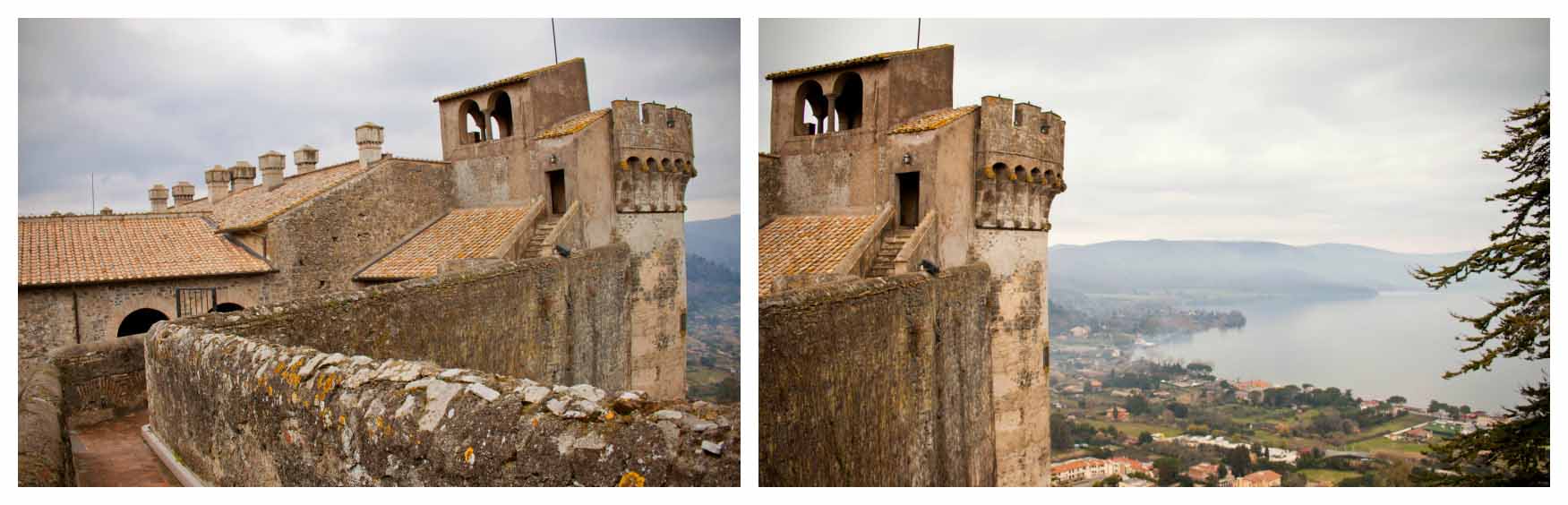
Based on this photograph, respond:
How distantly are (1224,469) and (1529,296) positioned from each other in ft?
10.5

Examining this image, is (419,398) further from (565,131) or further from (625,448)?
(565,131)

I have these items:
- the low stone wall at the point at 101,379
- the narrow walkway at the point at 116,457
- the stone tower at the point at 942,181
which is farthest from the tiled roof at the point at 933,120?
the low stone wall at the point at 101,379

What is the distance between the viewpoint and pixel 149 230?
13.2m

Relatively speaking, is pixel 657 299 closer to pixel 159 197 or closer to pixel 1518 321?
pixel 1518 321

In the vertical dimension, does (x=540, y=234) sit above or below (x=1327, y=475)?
above

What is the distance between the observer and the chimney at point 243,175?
18.7 m

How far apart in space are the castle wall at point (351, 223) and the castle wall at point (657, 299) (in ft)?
22.7

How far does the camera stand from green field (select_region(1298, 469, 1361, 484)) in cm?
608

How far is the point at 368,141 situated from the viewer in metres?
15.7

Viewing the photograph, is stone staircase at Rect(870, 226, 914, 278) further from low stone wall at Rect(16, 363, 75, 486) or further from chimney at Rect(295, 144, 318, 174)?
chimney at Rect(295, 144, 318, 174)

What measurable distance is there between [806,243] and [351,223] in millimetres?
9381

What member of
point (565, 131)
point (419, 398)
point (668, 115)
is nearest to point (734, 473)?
point (419, 398)

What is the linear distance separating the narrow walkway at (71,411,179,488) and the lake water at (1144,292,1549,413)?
29.2ft

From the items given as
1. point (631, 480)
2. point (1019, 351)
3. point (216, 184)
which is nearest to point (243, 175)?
point (216, 184)
